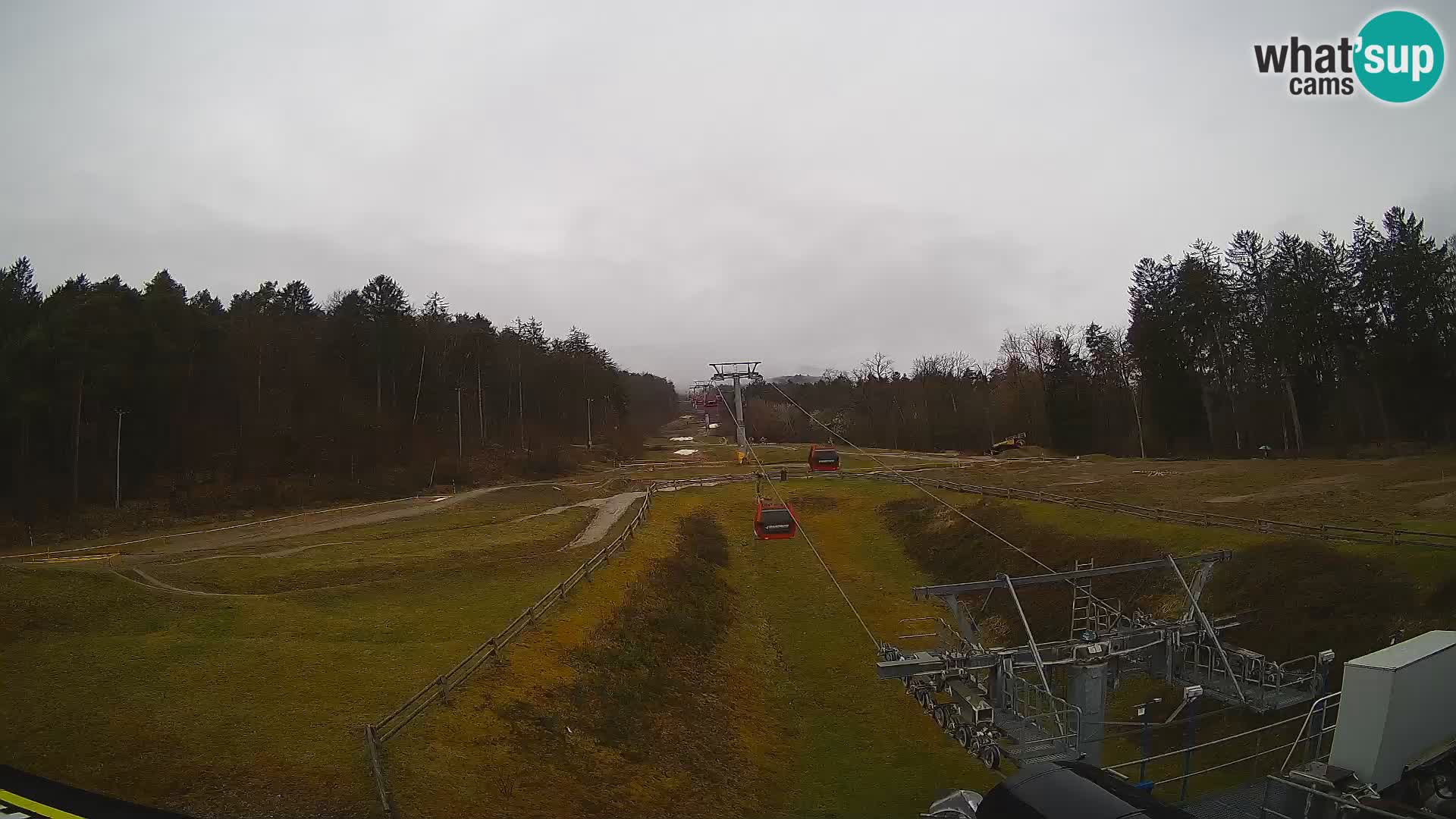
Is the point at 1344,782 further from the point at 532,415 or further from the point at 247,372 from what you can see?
the point at 532,415

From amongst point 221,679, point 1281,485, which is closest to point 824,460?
point 1281,485

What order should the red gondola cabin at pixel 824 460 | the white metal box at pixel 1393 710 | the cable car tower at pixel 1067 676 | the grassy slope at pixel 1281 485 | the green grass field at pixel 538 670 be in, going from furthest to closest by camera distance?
the red gondola cabin at pixel 824 460 < the grassy slope at pixel 1281 485 < the cable car tower at pixel 1067 676 < the green grass field at pixel 538 670 < the white metal box at pixel 1393 710

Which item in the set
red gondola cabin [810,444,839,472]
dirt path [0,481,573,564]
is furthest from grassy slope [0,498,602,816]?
red gondola cabin [810,444,839,472]

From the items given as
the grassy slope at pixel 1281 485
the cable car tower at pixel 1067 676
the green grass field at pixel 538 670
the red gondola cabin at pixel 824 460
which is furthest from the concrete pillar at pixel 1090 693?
the red gondola cabin at pixel 824 460

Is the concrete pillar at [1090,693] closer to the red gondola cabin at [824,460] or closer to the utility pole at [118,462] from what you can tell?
the red gondola cabin at [824,460]

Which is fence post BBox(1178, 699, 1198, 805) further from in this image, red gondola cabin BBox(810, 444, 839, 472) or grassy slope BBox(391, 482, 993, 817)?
red gondola cabin BBox(810, 444, 839, 472)

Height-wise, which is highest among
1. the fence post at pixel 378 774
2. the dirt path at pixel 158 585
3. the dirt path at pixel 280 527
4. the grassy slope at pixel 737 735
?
the dirt path at pixel 158 585

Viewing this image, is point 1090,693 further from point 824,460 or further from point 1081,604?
point 824,460
